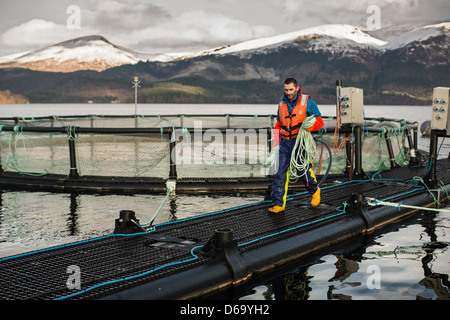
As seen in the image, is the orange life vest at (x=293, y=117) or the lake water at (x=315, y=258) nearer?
the lake water at (x=315, y=258)

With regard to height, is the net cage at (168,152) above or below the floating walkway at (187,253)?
above

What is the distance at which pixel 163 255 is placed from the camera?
6.73 metres

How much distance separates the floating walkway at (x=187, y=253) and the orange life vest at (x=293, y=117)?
59.9 inches

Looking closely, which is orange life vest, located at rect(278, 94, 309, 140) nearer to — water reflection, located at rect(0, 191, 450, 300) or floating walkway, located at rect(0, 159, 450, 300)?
floating walkway, located at rect(0, 159, 450, 300)

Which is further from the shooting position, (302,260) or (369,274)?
(302,260)

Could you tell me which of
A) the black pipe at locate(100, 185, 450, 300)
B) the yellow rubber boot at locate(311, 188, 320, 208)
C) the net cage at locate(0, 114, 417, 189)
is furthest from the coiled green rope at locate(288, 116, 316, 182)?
the net cage at locate(0, 114, 417, 189)

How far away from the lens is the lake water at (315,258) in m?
6.57

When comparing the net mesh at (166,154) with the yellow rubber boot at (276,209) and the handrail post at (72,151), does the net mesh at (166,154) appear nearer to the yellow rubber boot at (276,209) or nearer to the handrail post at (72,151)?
the handrail post at (72,151)

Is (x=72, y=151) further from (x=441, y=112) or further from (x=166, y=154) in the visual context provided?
(x=441, y=112)

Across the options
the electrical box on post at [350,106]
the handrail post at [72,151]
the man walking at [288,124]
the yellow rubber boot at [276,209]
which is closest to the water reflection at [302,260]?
the handrail post at [72,151]

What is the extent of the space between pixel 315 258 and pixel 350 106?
6.07m

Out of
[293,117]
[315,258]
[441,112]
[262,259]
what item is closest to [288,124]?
[293,117]

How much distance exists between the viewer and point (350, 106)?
42.3ft
